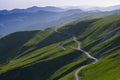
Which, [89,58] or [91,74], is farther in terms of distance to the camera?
[89,58]

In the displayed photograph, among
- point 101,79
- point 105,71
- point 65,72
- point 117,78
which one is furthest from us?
point 65,72

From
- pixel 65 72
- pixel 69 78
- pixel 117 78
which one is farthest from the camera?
pixel 65 72

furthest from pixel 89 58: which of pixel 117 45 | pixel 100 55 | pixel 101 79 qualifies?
pixel 101 79

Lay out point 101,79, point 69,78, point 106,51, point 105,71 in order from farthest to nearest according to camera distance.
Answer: point 106,51, point 69,78, point 105,71, point 101,79

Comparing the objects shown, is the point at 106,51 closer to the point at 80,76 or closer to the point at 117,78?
the point at 80,76

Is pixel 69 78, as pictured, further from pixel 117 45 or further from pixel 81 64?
pixel 117 45

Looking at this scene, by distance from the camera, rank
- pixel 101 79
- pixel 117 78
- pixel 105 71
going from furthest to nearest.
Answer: pixel 105 71 → pixel 101 79 → pixel 117 78

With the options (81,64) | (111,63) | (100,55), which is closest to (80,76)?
(111,63)

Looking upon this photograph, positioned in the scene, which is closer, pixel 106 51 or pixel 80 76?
pixel 80 76

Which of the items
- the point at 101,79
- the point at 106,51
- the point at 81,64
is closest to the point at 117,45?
the point at 106,51
